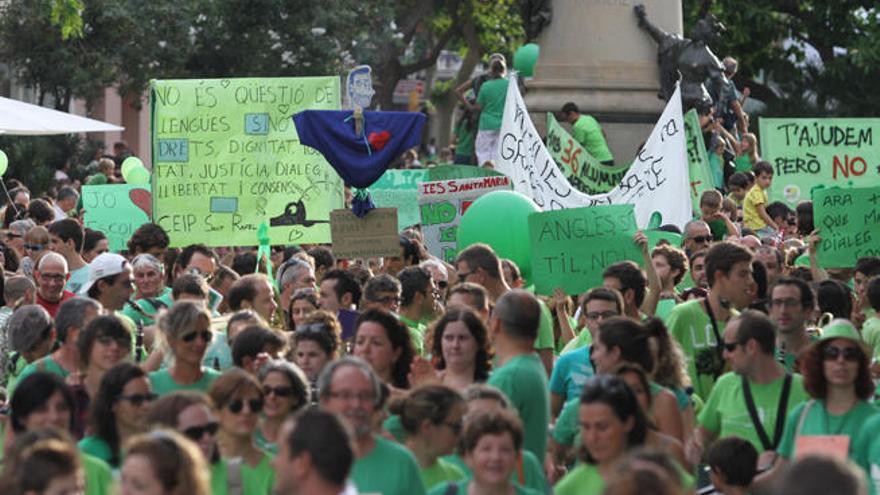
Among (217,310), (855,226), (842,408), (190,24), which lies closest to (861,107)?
(190,24)

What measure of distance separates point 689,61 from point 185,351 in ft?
39.3

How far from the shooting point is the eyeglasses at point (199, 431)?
7004mm

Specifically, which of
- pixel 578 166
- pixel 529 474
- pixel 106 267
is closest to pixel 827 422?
pixel 529 474

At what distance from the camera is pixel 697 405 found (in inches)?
372

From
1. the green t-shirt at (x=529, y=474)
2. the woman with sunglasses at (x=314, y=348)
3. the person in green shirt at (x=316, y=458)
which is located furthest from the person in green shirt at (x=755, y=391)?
the person in green shirt at (x=316, y=458)

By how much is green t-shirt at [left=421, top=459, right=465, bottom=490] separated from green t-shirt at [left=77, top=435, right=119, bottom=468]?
1.07 metres

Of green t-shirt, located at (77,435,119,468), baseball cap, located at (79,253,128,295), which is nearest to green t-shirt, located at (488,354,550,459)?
green t-shirt, located at (77,435,119,468)

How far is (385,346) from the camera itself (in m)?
8.81

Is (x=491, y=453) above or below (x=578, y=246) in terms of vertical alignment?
below

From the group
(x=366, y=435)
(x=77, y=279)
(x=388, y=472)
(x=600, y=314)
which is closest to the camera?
(x=388, y=472)

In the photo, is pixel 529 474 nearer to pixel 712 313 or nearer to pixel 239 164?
pixel 712 313

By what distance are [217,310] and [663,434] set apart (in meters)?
4.51

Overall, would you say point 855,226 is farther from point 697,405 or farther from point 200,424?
point 200,424

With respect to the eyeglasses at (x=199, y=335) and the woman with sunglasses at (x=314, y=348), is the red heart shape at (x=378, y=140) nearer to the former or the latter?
the woman with sunglasses at (x=314, y=348)
